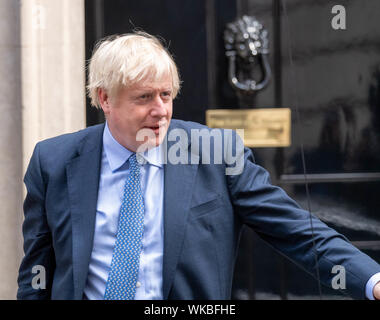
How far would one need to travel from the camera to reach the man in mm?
1760

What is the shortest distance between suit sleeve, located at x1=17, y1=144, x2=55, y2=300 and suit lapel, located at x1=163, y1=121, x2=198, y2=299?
A: 0.39m

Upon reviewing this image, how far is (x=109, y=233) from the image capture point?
1808mm

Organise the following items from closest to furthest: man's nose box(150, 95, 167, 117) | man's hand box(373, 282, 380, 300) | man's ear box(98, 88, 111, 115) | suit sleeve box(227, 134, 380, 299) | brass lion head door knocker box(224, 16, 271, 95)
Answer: man's hand box(373, 282, 380, 300) < suit sleeve box(227, 134, 380, 299) < man's nose box(150, 95, 167, 117) < man's ear box(98, 88, 111, 115) < brass lion head door knocker box(224, 16, 271, 95)

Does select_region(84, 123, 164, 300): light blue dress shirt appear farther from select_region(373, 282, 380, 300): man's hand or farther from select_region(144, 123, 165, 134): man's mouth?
select_region(373, 282, 380, 300): man's hand

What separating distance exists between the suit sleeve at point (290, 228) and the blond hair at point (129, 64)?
0.36m

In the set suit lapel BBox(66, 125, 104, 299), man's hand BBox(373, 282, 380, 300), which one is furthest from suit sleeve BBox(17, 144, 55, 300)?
man's hand BBox(373, 282, 380, 300)

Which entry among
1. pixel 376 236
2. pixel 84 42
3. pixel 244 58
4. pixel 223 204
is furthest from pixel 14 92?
pixel 376 236

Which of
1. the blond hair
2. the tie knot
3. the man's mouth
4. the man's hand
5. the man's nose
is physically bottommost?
the man's hand

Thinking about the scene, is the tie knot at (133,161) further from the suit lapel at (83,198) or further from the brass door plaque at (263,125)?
the brass door plaque at (263,125)

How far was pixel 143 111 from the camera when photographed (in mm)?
1833

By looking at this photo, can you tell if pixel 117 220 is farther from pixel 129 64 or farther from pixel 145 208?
pixel 129 64

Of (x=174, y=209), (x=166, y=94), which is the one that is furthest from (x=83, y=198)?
(x=166, y=94)

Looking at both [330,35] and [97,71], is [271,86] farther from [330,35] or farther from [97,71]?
[97,71]
